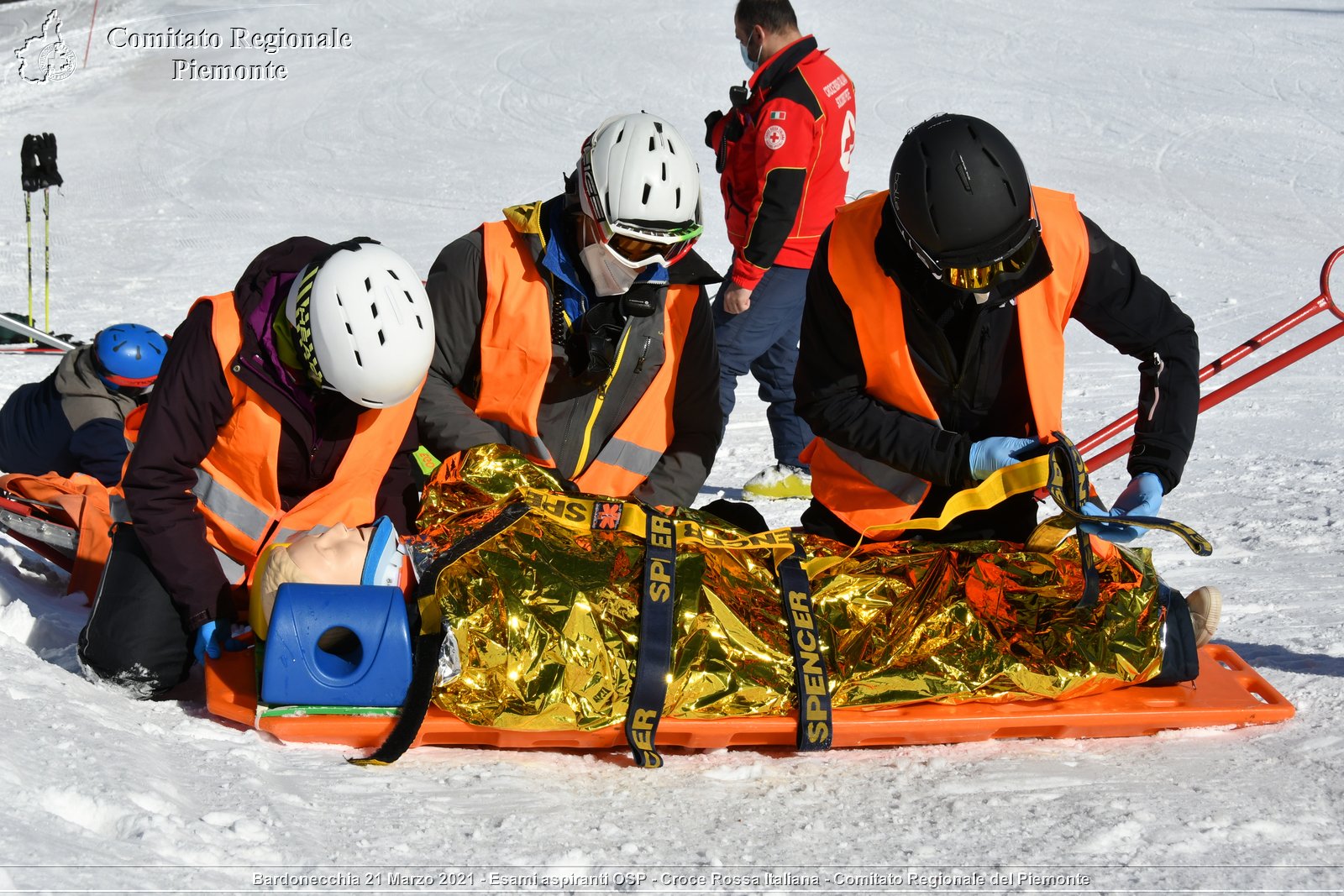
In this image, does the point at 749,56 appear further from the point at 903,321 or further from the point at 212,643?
the point at 212,643

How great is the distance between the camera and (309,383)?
3.69 meters

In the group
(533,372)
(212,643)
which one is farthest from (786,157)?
(212,643)

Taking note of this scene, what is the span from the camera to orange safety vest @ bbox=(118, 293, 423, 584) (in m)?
3.67

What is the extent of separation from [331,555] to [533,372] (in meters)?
0.96

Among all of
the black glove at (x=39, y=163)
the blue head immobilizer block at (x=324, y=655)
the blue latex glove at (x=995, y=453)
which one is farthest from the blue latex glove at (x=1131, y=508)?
the black glove at (x=39, y=163)

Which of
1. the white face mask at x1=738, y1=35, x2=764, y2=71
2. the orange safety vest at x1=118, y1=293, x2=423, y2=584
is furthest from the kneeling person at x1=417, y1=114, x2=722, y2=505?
the white face mask at x1=738, y1=35, x2=764, y2=71

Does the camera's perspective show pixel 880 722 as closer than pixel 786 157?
Yes

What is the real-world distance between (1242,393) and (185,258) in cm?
756

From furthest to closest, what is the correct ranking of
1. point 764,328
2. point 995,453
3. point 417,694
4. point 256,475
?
point 764,328, point 256,475, point 995,453, point 417,694

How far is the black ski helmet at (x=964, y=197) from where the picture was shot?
3266mm

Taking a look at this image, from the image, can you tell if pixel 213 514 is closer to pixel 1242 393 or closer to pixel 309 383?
pixel 309 383

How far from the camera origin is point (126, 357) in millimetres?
4938

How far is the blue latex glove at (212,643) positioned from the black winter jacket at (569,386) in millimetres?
819

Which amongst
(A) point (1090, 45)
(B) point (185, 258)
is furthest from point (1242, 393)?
(A) point (1090, 45)
